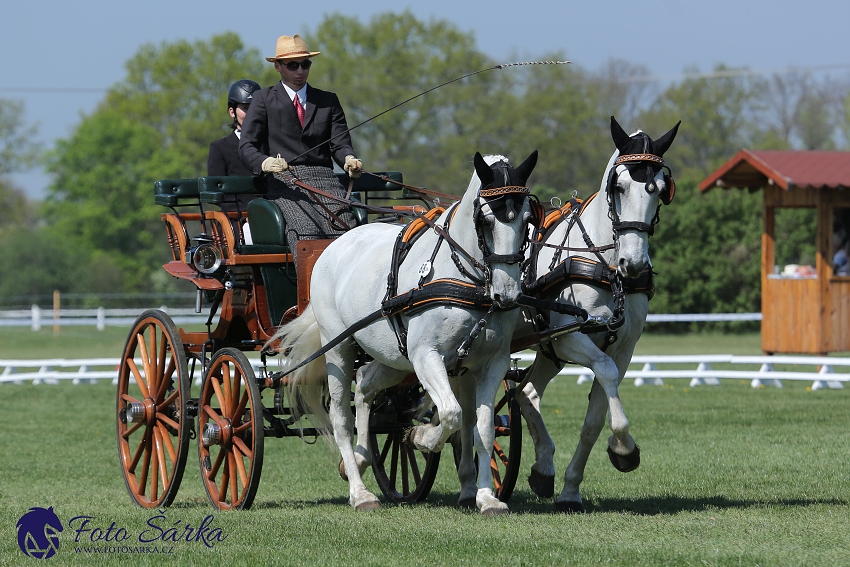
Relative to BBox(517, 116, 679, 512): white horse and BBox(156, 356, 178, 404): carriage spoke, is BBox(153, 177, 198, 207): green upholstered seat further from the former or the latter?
BBox(517, 116, 679, 512): white horse

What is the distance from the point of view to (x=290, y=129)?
28.5ft

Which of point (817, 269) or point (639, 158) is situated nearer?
point (639, 158)

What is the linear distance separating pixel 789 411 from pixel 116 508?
8.40 m

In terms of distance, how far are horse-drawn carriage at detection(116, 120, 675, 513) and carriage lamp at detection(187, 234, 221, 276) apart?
1 cm

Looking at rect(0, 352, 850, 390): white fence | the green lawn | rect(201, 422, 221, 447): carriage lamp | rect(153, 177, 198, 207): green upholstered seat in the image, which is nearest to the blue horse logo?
rect(201, 422, 221, 447): carriage lamp

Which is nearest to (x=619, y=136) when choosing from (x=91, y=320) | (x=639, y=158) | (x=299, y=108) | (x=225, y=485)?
(x=639, y=158)

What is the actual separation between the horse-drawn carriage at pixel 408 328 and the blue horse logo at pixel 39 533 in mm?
1149

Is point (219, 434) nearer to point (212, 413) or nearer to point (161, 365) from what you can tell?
point (212, 413)

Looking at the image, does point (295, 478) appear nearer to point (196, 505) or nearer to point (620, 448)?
point (196, 505)

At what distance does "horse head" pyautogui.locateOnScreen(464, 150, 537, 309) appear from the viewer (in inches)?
251

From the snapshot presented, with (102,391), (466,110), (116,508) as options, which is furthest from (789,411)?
(466,110)

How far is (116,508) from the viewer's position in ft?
26.8

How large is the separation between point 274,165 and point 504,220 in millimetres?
2245

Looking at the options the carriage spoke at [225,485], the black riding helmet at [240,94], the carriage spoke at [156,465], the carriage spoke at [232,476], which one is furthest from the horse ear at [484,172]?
the black riding helmet at [240,94]
